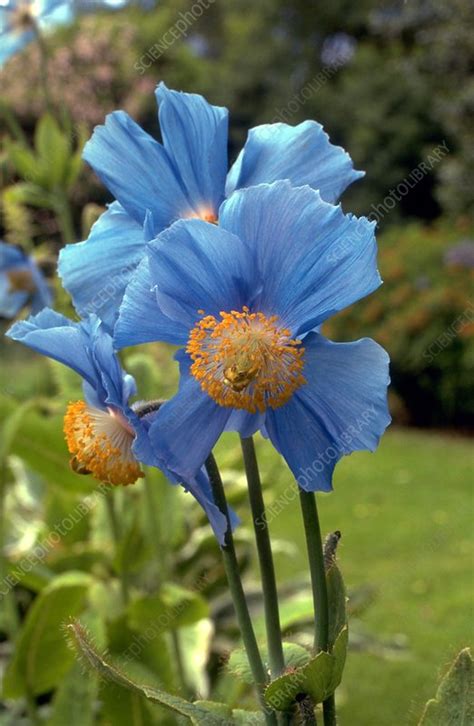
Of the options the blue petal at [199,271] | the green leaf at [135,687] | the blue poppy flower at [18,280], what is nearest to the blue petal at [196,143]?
the blue petal at [199,271]

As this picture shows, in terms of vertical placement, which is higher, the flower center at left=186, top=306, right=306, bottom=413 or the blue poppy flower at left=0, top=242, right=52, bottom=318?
the flower center at left=186, top=306, right=306, bottom=413

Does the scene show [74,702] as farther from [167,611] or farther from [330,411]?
[330,411]

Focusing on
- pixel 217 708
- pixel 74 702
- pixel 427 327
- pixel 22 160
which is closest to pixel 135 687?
pixel 217 708

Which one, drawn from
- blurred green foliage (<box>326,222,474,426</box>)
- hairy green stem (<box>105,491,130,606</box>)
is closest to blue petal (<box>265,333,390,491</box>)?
hairy green stem (<box>105,491,130,606</box>)

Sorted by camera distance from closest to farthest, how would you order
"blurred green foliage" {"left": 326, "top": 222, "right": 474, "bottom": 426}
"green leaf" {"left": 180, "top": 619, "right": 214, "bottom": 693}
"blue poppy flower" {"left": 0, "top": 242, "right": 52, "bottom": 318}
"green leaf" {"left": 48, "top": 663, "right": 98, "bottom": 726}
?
"green leaf" {"left": 48, "top": 663, "right": 98, "bottom": 726} → "blue poppy flower" {"left": 0, "top": 242, "right": 52, "bottom": 318} → "green leaf" {"left": 180, "top": 619, "right": 214, "bottom": 693} → "blurred green foliage" {"left": 326, "top": 222, "right": 474, "bottom": 426}

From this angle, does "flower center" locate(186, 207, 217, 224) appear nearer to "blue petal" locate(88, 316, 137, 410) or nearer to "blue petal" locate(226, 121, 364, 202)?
"blue petal" locate(226, 121, 364, 202)

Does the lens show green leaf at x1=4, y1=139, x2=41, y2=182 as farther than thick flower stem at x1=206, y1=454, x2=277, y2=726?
Yes

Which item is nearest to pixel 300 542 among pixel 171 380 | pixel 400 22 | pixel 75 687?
pixel 171 380
